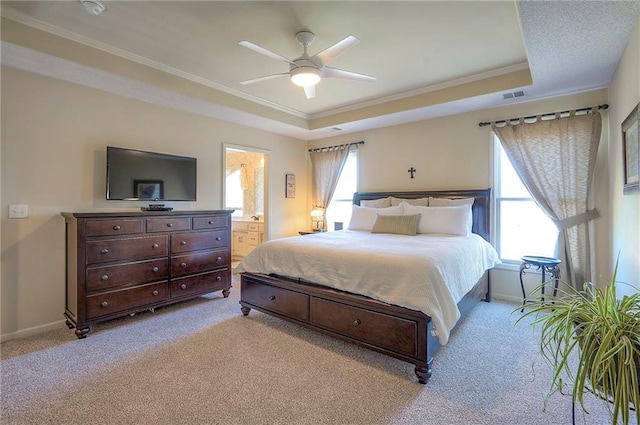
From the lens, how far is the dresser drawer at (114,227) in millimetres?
2828

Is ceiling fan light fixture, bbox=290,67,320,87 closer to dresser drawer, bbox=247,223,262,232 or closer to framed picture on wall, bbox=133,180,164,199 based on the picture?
framed picture on wall, bbox=133,180,164,199

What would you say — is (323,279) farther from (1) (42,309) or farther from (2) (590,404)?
(1) (42,309)

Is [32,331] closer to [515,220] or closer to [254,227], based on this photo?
[254,227]

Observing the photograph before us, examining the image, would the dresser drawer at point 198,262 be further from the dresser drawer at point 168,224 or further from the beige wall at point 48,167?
the beige wall at point 48,167

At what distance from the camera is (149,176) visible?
11.7 feet

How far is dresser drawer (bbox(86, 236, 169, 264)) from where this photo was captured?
2854 millimetres

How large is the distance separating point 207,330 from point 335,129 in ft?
12.0

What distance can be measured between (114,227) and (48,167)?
0.89 meters

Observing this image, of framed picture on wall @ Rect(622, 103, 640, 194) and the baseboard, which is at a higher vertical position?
framed picture on wall @ Rect(622, 103, 640, 194)

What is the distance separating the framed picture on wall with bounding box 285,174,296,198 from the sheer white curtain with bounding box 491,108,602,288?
11.9 feet

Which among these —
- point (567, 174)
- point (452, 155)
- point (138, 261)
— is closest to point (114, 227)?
point (138, 261)

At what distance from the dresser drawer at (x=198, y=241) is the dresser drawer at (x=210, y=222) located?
0.08m

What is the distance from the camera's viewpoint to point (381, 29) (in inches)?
103

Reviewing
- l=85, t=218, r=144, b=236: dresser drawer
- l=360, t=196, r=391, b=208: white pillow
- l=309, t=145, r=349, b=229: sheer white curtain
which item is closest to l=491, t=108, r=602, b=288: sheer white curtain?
l=360, t=196, r=391, b=208: white pillow
